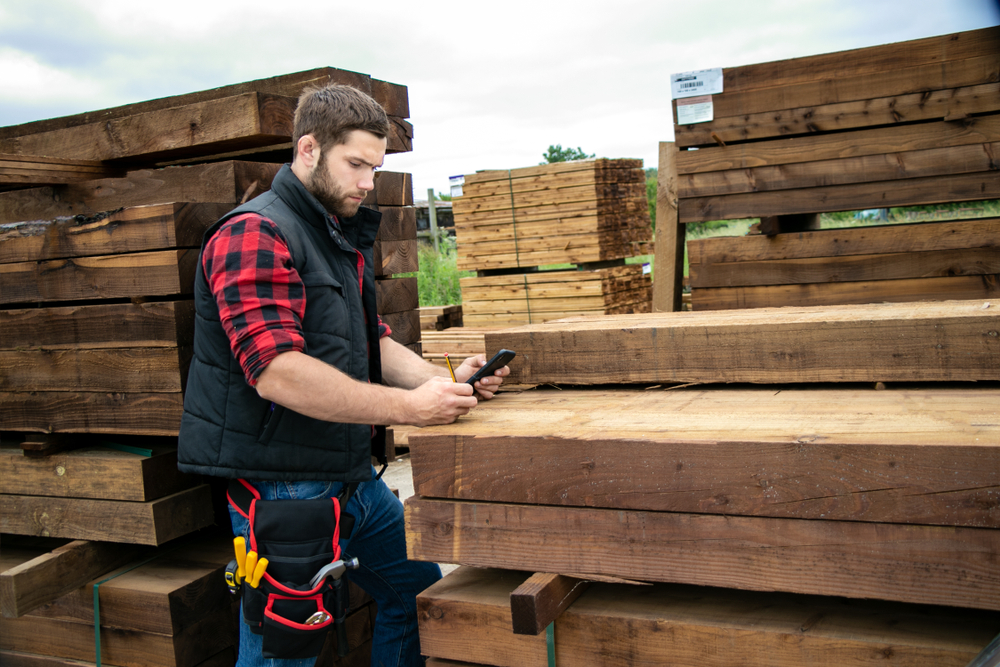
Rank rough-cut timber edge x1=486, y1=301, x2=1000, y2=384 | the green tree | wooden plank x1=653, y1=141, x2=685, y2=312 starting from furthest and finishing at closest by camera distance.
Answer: the green tree < wooden plank x1=653, y1=141, x2=685, y2=312 < rough-cut timber edge x1=486, y1=301, x2=1000, y2=384

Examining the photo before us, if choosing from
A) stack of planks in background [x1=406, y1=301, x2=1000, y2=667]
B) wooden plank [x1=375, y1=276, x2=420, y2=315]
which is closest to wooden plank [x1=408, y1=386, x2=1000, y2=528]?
stack of planks in background [x1=406, y1=301, x2=1000, y2=667]

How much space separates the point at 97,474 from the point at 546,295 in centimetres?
619

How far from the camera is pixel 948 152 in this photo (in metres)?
4.39

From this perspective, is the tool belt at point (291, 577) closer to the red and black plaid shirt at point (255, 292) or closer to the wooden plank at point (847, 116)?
the red and black plaid shirt at point (255, 292)

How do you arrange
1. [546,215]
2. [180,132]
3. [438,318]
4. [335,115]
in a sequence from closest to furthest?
1. [335,115]
2. [180,132]
3. [438,318]
4. [546,215]

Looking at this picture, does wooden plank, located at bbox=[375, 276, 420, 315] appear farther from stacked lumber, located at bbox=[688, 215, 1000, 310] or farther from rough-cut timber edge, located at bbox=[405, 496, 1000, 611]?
stacked lumber, located at bbox=[688, 215, 1000, 310]

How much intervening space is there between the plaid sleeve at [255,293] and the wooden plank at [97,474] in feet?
3.12

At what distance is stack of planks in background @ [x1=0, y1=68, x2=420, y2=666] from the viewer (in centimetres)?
274

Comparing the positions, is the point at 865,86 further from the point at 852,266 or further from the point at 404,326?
the point at 404,326

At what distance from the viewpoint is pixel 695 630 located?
1.77 metres

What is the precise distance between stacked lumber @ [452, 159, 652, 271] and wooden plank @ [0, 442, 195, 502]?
6084mm

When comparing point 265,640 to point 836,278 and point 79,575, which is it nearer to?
point 79,575

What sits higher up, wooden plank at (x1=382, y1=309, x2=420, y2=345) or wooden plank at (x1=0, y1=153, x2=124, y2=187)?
wooden plank at (x1=0, y1=153, x2=124, y2=187)

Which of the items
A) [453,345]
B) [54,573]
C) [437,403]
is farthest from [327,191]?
[453,345]
